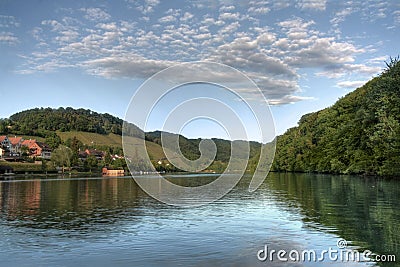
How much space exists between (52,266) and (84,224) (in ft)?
30.7

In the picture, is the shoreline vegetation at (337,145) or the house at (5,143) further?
the house at (5,143)

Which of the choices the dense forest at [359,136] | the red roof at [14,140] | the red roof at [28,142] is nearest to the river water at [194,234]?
the dense forest at [359,136]

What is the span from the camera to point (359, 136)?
88312 millimetres

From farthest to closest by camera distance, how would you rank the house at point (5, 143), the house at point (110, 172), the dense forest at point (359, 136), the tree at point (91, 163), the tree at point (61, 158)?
the house at point (5, 143) < the tree at point (91, 163) < the house at point (110, 172) < the tree at point (61, 158) < the dense forest at point (359, 136)

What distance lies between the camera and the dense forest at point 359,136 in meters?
69.1

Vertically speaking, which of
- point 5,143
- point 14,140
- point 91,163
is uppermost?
point 14,140

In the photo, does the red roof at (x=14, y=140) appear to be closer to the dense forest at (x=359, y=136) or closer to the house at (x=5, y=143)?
the house at (x=5, y=143)

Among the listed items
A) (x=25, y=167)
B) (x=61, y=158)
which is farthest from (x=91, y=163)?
(x=25, y=167)

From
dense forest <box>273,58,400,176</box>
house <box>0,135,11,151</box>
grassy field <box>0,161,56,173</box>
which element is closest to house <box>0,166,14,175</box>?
grassy field <box>0,161,56,173</box>

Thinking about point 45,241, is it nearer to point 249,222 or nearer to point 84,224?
point 84,224

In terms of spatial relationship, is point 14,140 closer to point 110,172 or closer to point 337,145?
point 110,172

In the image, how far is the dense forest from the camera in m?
69.1

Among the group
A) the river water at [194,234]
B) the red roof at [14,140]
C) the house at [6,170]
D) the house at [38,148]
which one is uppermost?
the red roof at [14,140]

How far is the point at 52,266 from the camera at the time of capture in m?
14.4
